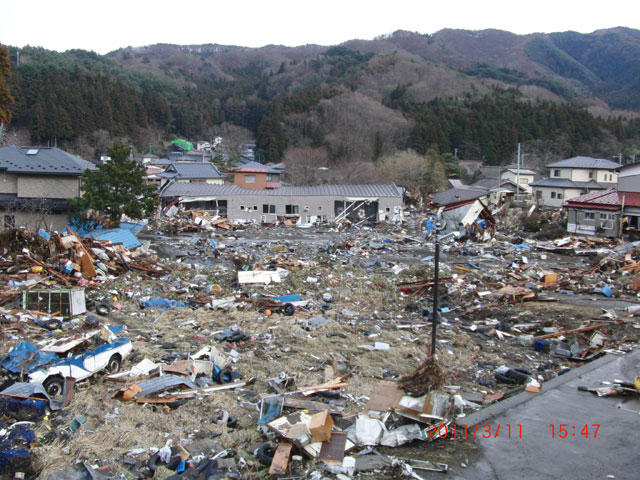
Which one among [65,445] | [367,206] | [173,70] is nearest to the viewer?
[65,445]

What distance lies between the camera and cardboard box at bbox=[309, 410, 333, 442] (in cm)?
517

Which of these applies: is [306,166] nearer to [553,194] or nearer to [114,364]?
[553,194]

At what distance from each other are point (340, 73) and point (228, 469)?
93551 millimetres

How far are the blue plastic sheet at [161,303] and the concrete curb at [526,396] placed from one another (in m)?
8.25

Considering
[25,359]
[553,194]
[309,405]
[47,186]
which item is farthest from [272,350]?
[553,194]

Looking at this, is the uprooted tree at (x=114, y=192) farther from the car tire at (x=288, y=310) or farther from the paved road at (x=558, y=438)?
the paved road at (x=558, y=438)

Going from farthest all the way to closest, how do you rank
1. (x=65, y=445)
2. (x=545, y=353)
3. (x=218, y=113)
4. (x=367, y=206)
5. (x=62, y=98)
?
(x=218, y=113), (x=62, y=98), (x=367, y=206), (x=545, y=353), (x=65, y=445)

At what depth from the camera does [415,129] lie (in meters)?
56.3

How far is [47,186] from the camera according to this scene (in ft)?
70.7

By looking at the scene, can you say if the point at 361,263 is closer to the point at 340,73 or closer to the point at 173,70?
the point at 340,73

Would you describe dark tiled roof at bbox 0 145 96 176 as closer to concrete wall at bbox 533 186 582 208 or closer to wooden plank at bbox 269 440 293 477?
wooden plank at bbox 269 440 293 477

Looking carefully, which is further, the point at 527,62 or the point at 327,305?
the point at 527,62

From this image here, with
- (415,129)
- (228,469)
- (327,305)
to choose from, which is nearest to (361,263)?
(327,305)

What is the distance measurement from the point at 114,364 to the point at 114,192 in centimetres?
1478
